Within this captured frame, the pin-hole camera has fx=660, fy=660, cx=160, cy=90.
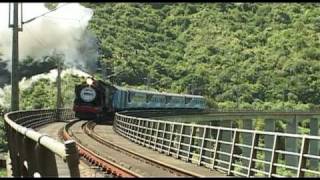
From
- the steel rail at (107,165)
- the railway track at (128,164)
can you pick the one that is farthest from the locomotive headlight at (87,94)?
the steel rail at (107,165)

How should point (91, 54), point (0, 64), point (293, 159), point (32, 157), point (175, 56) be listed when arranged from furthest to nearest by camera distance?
point (175, 56)
point (91, 54)
point (0, 64)
point (293, 159)
point (32, 157)

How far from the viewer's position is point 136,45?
6737 inches

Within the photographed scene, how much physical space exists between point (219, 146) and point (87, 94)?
32519 millimetres

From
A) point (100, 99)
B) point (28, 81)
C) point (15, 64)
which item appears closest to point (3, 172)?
point (15, 64)

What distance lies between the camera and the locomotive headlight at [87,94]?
165 feet

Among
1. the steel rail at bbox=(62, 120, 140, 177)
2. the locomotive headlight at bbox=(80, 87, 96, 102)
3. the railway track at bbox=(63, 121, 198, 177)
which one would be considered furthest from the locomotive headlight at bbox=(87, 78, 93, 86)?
the steel rail at bbox=(62, 120, 140, 177)

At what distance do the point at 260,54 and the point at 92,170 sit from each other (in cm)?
16684

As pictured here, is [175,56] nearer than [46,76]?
No

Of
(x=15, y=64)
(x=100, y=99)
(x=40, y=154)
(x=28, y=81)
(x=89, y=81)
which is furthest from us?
(x=28, y=81)

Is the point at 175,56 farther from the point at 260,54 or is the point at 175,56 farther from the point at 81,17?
the point at 81,17

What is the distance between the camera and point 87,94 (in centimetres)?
5059

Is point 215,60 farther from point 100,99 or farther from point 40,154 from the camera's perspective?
point 40,154

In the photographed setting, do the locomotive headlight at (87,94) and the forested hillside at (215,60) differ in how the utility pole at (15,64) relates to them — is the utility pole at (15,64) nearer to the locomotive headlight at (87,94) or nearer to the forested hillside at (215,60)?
the locomotive headlight at (87,94)

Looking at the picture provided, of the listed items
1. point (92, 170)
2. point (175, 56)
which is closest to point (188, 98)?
point (92, 170)
